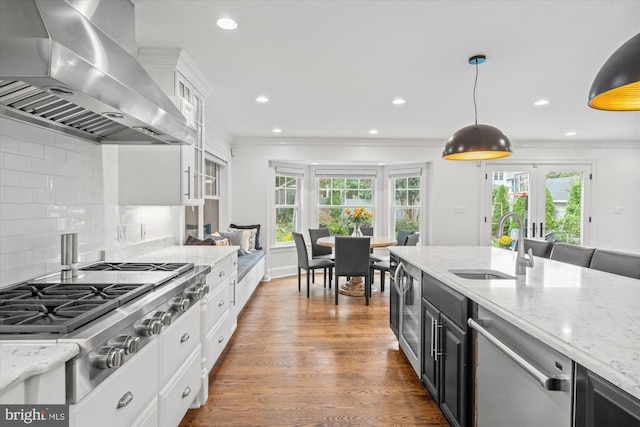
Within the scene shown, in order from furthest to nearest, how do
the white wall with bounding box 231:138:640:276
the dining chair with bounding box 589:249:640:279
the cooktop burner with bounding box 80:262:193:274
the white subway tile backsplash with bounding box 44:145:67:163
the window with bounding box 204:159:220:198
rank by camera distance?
the white wall with bounding box 231:138:640:276 < the window with bounding box 204:159:220:198 < the dining chair with bounding box 589:249:640:279 < the cooktop burner with bounding box 80:262:193:274 < the white subway tile backsplash with bounding box 44:145:67:163

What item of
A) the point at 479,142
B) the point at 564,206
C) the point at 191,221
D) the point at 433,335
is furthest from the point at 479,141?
the point at 564,206

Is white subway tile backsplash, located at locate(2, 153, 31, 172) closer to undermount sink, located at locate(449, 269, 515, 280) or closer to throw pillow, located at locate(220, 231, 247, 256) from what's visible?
undermount sink, located at locate(449, 269, 515, 280)

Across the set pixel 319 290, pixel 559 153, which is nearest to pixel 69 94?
pixel 319 290

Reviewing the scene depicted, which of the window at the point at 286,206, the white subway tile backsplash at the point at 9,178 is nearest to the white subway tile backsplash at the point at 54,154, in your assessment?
the white subway tile backsplash at the point at 9,178

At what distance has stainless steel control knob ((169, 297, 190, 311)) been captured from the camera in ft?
5.52

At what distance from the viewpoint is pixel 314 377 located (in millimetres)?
2615

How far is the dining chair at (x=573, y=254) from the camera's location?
8.66 feet

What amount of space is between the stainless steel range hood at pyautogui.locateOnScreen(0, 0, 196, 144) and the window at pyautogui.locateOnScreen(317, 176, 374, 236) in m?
4.89

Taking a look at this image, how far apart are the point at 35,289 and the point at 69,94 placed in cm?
86

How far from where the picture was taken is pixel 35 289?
59.1 inches

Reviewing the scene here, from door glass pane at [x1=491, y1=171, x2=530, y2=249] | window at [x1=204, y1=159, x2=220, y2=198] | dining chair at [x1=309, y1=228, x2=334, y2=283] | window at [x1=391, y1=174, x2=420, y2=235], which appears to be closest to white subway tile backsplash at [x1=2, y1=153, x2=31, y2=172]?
window at [x1=204, y1=159, x2=220, y2=198]

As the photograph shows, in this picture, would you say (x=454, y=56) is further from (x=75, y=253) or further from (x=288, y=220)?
(x=288, y=220)

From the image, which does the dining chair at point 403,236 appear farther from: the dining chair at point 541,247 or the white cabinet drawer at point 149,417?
the white cabinet drawer at point 149,417

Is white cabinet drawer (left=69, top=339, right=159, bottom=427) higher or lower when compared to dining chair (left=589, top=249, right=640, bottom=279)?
lower
